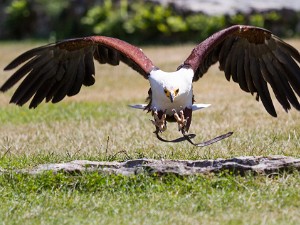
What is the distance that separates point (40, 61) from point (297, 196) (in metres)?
3.15

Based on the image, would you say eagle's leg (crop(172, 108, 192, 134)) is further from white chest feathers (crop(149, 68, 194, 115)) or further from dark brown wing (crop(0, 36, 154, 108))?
dark brown wing (crop(0, 36, 154, 108))

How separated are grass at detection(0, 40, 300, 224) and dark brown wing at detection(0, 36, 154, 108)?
0.60 m

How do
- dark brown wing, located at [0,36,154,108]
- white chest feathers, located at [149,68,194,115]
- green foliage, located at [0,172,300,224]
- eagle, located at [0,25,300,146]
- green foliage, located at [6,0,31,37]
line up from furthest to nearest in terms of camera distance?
green foliage, located at [6,0,31,37], dark brown wing, located at [0,36,154,108], eagle, located at [0,25,300,146], white chest feathers, located at [149,68,194,115], green foliage, located at [0,172,300,224]

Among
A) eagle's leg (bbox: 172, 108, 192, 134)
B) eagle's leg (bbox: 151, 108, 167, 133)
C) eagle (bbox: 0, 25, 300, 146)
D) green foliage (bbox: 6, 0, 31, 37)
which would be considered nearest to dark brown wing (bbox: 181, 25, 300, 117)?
eagle (bbox: 0, 25, 300, 146)

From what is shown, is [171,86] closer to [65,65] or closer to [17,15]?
[65,65]

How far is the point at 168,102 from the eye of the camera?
7.46 metres

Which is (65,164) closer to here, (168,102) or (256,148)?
(168,102)

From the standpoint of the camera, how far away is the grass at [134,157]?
5969 millimetres

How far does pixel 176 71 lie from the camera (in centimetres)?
767

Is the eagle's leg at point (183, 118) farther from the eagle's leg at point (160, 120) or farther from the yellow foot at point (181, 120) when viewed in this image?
the eagle's leg at point (160, 120)

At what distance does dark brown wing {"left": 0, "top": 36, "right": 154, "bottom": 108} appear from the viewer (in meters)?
7.84

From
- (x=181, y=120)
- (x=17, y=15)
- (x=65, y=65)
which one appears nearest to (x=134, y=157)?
(x=181, y=120)

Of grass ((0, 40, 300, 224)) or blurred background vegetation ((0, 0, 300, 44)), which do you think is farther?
blurred background vegetation ((0, 0, 300, 44))

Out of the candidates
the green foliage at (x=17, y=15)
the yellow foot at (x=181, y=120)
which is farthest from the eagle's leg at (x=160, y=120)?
the green foliage at (x=17, y=15)
